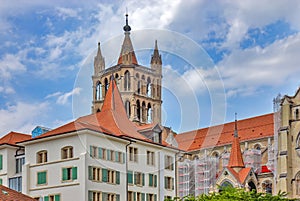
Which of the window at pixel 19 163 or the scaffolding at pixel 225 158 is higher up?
the scaffolding at pixel 225 158

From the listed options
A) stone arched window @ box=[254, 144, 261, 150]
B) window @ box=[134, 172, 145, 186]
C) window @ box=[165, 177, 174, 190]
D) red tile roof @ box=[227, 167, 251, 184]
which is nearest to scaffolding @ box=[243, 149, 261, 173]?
stone arched window @ box=[254, 144, 261, 150]

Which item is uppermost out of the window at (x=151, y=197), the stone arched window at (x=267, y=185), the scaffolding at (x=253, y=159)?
the scaffolding at (x=253, y=159)

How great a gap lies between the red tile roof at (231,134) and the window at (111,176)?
5692 cm

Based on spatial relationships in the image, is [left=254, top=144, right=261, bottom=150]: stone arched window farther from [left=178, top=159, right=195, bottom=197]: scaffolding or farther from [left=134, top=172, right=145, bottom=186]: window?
[left=134, top=172, right=145, bottom=186]: window

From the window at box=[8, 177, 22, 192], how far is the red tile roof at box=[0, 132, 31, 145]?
3510 millimetres

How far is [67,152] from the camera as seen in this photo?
5572 centimetres

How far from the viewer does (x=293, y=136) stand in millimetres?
103750

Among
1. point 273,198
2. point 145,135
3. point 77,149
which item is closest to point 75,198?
point 77,149

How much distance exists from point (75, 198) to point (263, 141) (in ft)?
222

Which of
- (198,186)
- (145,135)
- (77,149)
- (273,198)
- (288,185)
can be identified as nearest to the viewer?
(273,198)

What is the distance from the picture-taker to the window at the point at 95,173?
54.1 m

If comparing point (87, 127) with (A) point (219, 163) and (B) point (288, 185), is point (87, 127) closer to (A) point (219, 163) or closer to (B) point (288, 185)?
(B) point (288, 185)

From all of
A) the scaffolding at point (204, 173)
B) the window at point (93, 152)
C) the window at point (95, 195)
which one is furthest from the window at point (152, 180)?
the scaffolding at point (204, 173)

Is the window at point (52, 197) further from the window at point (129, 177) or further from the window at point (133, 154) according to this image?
the window at point (133, 154)
